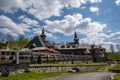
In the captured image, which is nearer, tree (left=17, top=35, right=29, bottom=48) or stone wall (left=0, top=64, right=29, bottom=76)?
stone wall (left=0, top=64, right=29, bottom=76)

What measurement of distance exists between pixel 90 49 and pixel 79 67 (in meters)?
56.3

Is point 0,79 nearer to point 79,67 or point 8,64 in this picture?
point 8,64

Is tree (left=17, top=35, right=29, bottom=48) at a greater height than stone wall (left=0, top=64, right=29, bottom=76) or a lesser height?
greater

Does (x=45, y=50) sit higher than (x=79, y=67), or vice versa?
(x=45, y=50)

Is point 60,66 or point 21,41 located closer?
point 60,66

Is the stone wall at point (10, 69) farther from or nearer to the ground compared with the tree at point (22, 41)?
nearer to the ground

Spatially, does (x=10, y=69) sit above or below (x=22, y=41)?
below

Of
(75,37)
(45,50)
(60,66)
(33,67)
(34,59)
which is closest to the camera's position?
(33,67)

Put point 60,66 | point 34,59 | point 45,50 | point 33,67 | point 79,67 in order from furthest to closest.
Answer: point 45,50 → point 79,67 → point 60,66 → point 34,59 → point 33,67

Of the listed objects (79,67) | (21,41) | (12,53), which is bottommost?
(79,67)

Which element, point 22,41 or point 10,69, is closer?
point 10,69

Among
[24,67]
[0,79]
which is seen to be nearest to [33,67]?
[24,67]

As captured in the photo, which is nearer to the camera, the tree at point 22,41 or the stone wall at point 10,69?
the stone wall at point 10,69

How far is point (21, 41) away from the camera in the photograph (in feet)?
392
